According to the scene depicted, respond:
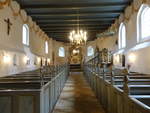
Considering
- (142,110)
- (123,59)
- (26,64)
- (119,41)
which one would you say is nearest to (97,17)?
(119,41)

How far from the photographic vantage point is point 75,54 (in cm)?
2348

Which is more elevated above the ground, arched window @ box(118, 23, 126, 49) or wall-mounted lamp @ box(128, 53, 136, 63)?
arched window @ box(118, 23, 126, 49)

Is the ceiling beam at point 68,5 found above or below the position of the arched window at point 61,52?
above

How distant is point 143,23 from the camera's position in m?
7.50

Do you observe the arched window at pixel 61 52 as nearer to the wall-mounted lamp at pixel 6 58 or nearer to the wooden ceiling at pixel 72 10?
the wooden ceiling at pixel 72 10

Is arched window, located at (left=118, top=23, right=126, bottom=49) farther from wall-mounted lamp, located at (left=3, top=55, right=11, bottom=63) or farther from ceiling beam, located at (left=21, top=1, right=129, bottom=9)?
wall-mounted lamp, located at (left=3, top=55, right=11, bottom=63)

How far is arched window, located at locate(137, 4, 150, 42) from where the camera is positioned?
7.20 m

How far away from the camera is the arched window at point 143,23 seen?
7.20m

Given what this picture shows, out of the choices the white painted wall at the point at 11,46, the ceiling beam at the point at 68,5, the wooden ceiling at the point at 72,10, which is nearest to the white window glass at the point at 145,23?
the wooden ceiling at the point at 72,10

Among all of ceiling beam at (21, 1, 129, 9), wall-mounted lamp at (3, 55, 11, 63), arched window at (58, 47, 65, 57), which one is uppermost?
ceiling beam at (21, 1, 129, 9)

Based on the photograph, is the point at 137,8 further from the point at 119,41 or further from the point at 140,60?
the point at 119,41

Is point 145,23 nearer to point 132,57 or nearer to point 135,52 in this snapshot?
point 135,52

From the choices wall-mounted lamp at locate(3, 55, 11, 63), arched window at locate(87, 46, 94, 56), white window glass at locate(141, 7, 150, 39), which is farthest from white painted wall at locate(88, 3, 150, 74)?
arched window at locate(87, 46, 94, 56)

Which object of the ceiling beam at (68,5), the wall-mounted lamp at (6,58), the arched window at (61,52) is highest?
the ceiling beam at (68,5)
